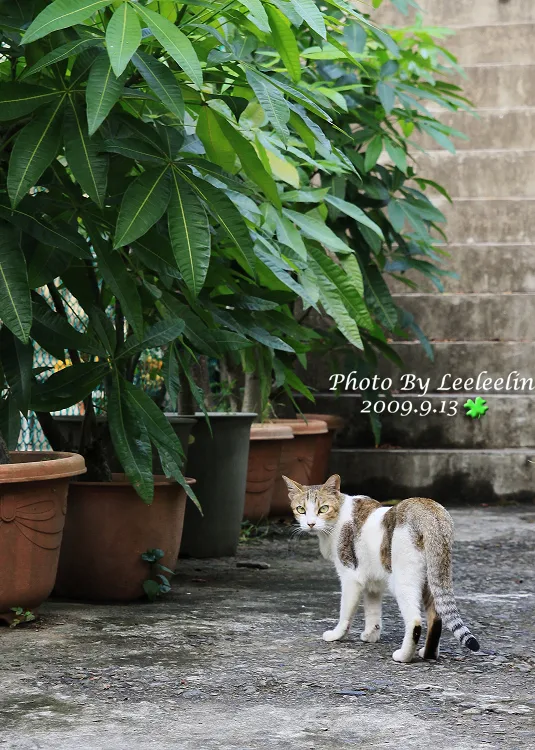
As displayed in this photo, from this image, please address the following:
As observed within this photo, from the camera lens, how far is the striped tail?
297 centimetres

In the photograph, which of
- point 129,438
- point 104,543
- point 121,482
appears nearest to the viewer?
point 129,438

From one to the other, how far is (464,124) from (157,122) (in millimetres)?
6132

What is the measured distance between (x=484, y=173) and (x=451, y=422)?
2.37 meters

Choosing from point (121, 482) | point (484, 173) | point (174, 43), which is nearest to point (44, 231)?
point (174, 43)

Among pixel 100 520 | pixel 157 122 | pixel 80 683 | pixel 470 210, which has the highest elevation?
pixel 470 210

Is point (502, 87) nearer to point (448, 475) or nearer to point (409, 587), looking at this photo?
Answer: point (448, 475)

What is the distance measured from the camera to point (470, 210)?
8.15 metres

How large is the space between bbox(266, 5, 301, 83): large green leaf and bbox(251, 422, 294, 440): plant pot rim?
2.91 meters

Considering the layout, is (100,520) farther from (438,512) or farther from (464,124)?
(464,124)

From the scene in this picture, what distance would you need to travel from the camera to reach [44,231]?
10.3 ft

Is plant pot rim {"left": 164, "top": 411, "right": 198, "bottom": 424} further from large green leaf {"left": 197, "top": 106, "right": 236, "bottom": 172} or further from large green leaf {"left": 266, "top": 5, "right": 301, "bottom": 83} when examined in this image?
large green leaf {"left": 266, "top": 5, "right": 301, "bottom": 83}

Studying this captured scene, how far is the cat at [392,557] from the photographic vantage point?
303cm

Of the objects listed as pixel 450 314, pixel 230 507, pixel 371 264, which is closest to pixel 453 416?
pixel 450 314

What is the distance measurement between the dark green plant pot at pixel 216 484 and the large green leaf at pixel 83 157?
208cm
